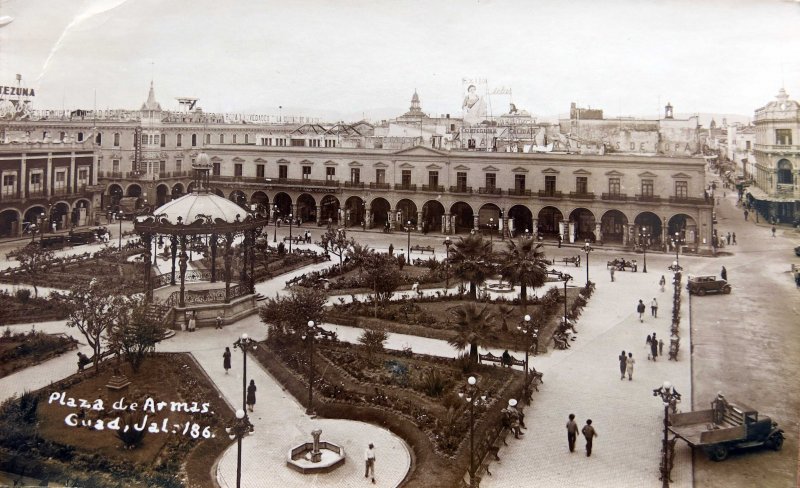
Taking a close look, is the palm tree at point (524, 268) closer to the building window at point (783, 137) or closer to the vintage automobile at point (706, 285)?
the vintage automobile at point (706, 285)

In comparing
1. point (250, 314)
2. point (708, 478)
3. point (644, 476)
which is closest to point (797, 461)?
point (708, 478)

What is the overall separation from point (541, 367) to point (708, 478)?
5058 millimetres

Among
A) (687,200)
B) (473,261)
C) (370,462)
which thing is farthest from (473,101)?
(370,462)

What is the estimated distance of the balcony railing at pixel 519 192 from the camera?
1202 inches

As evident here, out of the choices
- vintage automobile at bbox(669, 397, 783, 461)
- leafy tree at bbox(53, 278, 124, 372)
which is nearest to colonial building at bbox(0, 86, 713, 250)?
leafy tree at bbox(53, 278, 124, 372)

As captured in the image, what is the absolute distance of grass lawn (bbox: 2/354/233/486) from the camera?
9.62m

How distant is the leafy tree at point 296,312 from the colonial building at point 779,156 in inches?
406

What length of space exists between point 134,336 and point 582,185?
866 inches

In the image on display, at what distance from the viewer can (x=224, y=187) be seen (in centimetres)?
3431

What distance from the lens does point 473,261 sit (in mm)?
18469

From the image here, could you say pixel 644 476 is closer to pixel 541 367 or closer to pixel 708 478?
pixel 708 478

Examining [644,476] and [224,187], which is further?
[224,187]

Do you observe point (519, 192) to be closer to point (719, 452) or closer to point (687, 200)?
point (687, 200)

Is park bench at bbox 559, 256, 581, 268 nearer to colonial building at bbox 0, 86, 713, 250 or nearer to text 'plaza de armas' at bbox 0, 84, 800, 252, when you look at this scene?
text 'plaza de armas' at bbox 0, 84, 800, 252
